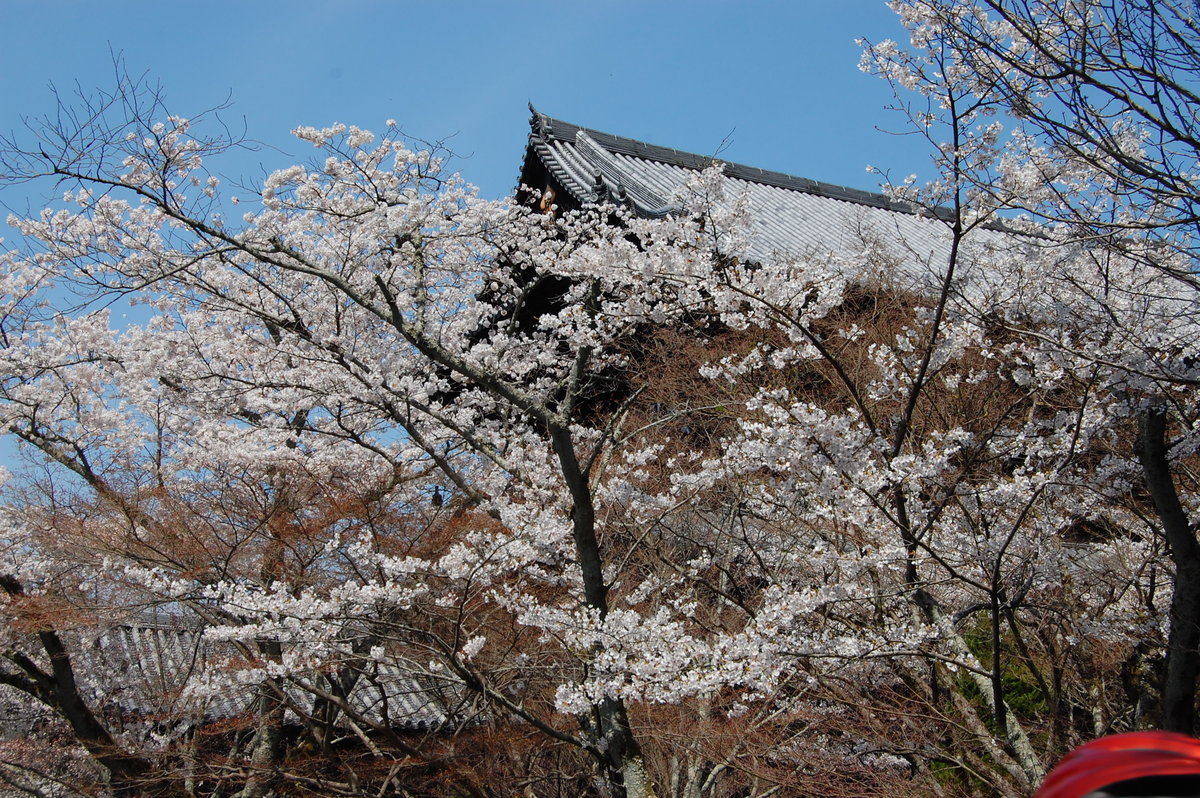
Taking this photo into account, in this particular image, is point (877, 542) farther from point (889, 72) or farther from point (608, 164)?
point (608, 164)

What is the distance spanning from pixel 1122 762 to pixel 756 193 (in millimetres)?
15823

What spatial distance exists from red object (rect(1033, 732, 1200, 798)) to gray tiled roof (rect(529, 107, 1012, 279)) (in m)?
10.4

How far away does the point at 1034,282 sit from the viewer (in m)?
4.95

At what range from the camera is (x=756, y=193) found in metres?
16.2

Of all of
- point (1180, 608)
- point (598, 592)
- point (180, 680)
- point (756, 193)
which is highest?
point (756, 193)

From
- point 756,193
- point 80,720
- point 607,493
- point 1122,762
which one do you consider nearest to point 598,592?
point 607,493

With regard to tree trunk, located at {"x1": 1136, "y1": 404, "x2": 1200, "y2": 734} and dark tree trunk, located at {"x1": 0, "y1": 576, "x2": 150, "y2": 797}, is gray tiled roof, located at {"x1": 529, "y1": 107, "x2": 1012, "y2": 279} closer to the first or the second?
dark tree trunk, located at {"x1": 0, "y1": 576, "x2": 150, "y2": 797}

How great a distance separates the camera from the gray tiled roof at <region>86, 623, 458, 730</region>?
7.48 m

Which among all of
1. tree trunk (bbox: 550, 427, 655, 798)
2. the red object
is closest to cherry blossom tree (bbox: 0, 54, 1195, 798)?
tree trunk (bbox: 550, 427, 655, 798)

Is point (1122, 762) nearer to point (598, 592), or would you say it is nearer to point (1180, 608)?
point (1180, 608)

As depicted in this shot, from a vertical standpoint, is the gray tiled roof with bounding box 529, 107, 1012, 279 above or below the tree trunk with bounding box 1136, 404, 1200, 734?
above

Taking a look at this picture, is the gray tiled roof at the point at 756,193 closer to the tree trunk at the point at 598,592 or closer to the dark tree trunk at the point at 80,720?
the tree trunk at the point at 598,592

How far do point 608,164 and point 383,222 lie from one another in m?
8.66

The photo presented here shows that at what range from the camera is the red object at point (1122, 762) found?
1.15 m
